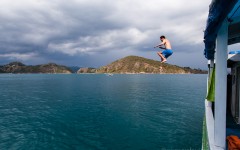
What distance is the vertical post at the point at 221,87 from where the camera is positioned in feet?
22.2

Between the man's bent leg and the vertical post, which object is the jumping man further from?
the vertical post

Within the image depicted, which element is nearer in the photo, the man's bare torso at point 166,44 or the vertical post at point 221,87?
the vertical post at point 221,87

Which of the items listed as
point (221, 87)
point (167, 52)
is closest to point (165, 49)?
point (167, 52)

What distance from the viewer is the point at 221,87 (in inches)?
272

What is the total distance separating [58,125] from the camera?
2631 cm

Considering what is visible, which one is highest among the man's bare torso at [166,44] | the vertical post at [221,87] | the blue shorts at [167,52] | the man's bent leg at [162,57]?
the man's bare torso at [166,44]

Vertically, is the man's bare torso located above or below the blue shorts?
above

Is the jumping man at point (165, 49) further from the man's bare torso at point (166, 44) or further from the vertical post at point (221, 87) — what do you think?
the vertical post at point (221, 87)

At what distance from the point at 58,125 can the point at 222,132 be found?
2300 centimetres

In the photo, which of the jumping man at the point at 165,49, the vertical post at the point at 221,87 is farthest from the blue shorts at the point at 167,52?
the vertical post at the point at 221,87

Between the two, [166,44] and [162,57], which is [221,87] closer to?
[162,57]

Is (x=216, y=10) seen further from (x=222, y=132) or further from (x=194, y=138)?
(x=194, y=138)

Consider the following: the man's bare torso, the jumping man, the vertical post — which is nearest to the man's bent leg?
the jumping man

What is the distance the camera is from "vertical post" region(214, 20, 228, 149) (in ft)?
22.2
